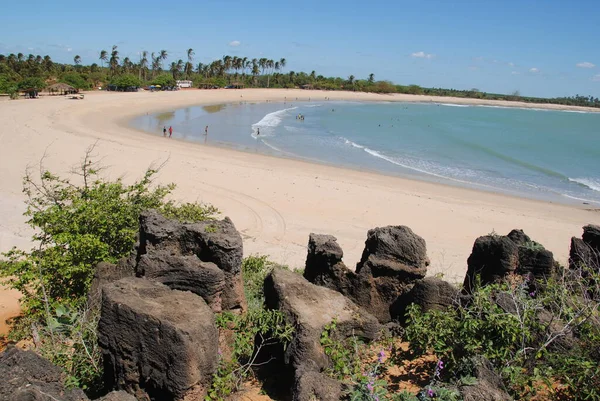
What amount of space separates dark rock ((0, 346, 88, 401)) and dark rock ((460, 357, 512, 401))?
3676 millimetres

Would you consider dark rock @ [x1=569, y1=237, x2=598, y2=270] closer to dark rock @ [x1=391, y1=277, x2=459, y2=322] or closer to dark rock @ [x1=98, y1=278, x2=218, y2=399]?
dark rock @ [x1=391, y1=277, x2=459, y2=322]

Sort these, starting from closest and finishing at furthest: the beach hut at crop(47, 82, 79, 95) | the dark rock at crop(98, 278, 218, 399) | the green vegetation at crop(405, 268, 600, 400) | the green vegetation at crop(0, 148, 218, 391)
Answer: the dark rock at crop(98, 278, 218, 399) < the green vegetation at crop(405, 268, 600, 400) < the green vegetation at crop(0, 148, 218, 391) < the beach hut at crop(47, 82, 79, 95)

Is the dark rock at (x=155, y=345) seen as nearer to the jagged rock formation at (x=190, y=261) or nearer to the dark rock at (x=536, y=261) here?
the jagged rock formation at (x=190, y=261)

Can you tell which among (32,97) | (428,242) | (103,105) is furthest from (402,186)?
(32,97)

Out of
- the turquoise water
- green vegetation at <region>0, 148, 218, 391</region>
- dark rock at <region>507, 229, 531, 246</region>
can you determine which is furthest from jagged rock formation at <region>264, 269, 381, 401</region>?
the turquoise water

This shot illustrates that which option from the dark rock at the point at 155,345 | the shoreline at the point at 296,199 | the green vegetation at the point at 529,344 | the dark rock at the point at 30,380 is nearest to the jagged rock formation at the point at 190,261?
the dark rock at the point at 155,345

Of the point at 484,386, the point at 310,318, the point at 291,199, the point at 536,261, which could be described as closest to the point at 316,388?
the point at 310,318

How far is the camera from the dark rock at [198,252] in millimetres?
6082

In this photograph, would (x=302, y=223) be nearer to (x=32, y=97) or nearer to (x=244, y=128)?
(x=244, y=128)

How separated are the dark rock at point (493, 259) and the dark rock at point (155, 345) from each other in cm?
435


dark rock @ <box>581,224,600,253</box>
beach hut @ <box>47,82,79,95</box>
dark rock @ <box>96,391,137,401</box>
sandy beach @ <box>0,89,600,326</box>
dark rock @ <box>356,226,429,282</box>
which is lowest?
sandy beach @ <box>0,89,600,326</box>

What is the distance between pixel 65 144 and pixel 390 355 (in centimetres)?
2689

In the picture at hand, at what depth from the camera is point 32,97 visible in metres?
60.0

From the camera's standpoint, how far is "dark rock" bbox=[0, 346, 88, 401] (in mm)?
4043
